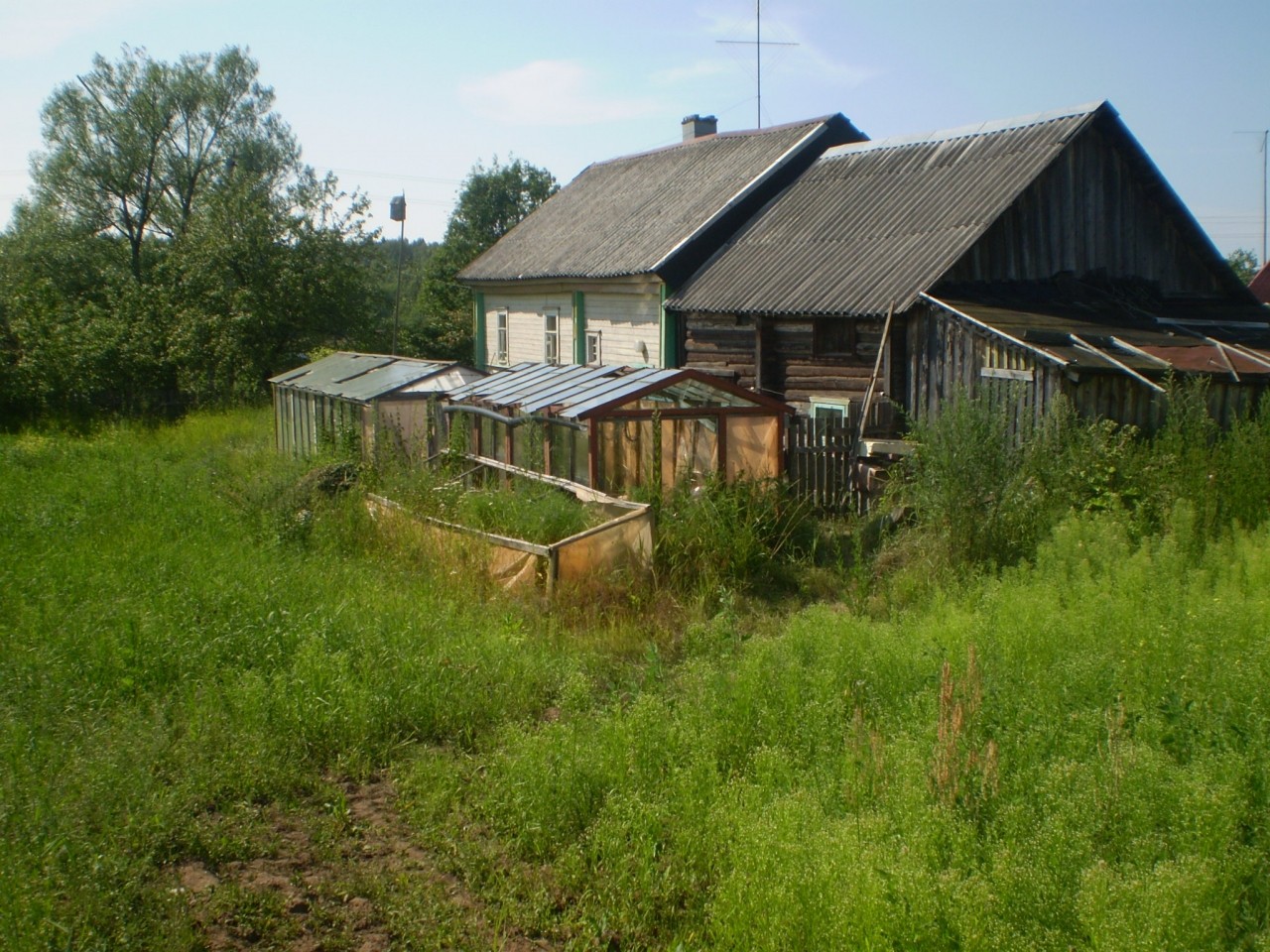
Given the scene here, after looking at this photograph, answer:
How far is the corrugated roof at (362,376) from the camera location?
1507 centimetres

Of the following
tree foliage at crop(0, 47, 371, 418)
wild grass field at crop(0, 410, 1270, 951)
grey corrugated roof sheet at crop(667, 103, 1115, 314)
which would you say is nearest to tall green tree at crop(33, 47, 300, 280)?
tree foliage at crop(0, 47, 371, 418)

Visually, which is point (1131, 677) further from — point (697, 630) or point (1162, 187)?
point (1162, 187)

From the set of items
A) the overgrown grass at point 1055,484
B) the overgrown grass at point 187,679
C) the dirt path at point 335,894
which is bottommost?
the dirt path at point 335,894

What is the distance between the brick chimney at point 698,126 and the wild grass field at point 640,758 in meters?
19.2

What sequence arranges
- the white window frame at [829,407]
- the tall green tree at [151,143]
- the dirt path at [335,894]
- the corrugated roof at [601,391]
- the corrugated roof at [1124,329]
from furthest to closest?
the tall green tree at [151,143] → the white window frame at [829,407] → the corrugated roof at [1124,329] → the corrugated roof at [601,391] → the dirt path at [335,894]

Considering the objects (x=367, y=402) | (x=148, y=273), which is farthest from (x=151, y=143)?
(x=367, y=402)

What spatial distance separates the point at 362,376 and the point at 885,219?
8334 mm

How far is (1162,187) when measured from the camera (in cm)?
1579

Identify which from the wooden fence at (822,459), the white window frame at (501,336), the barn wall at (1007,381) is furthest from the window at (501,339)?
the barn wall at (1007,381)

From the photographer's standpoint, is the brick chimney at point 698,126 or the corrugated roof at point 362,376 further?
the brick chimney at point 698,126

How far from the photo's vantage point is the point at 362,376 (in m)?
16.6

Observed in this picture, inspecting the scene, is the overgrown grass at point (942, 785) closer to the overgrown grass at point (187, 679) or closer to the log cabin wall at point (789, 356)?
the overgrown grass at point (187, 679)

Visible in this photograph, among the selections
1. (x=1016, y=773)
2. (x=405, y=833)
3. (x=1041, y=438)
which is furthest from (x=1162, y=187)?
(x=405, y=833)

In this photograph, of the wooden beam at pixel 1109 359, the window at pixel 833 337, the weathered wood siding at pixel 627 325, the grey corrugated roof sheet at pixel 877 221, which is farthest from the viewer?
the weathered wood siding at pixel 627 325
